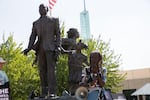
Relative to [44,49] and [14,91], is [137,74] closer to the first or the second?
[14,91]

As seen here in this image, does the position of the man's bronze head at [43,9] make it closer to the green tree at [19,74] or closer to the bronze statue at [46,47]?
the bronze statue at [46,47]

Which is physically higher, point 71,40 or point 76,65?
point 71,40

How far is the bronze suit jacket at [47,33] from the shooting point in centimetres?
894

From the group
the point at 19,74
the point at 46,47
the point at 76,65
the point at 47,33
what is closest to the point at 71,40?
the point at 76,65

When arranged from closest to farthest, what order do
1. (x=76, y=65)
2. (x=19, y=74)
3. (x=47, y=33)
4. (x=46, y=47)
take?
(x=46, y=47) < (x=47, y=33) < (x=76, y=65) < (x=19, y=74)

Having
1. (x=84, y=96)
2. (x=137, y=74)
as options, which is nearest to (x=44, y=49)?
(x=84, y=96)

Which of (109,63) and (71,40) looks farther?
(109,63)

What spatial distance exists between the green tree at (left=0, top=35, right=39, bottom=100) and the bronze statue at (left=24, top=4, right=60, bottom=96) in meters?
17.6

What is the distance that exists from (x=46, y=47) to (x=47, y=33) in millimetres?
348

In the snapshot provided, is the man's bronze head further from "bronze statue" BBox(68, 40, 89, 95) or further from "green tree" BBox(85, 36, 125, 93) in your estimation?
"green tree" BBox(85, 36, 125, 93)

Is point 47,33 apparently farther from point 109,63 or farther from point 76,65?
point 109,63

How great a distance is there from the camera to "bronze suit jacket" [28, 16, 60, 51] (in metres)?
8.94

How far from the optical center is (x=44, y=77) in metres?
9.01

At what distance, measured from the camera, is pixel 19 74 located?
1084 inches
